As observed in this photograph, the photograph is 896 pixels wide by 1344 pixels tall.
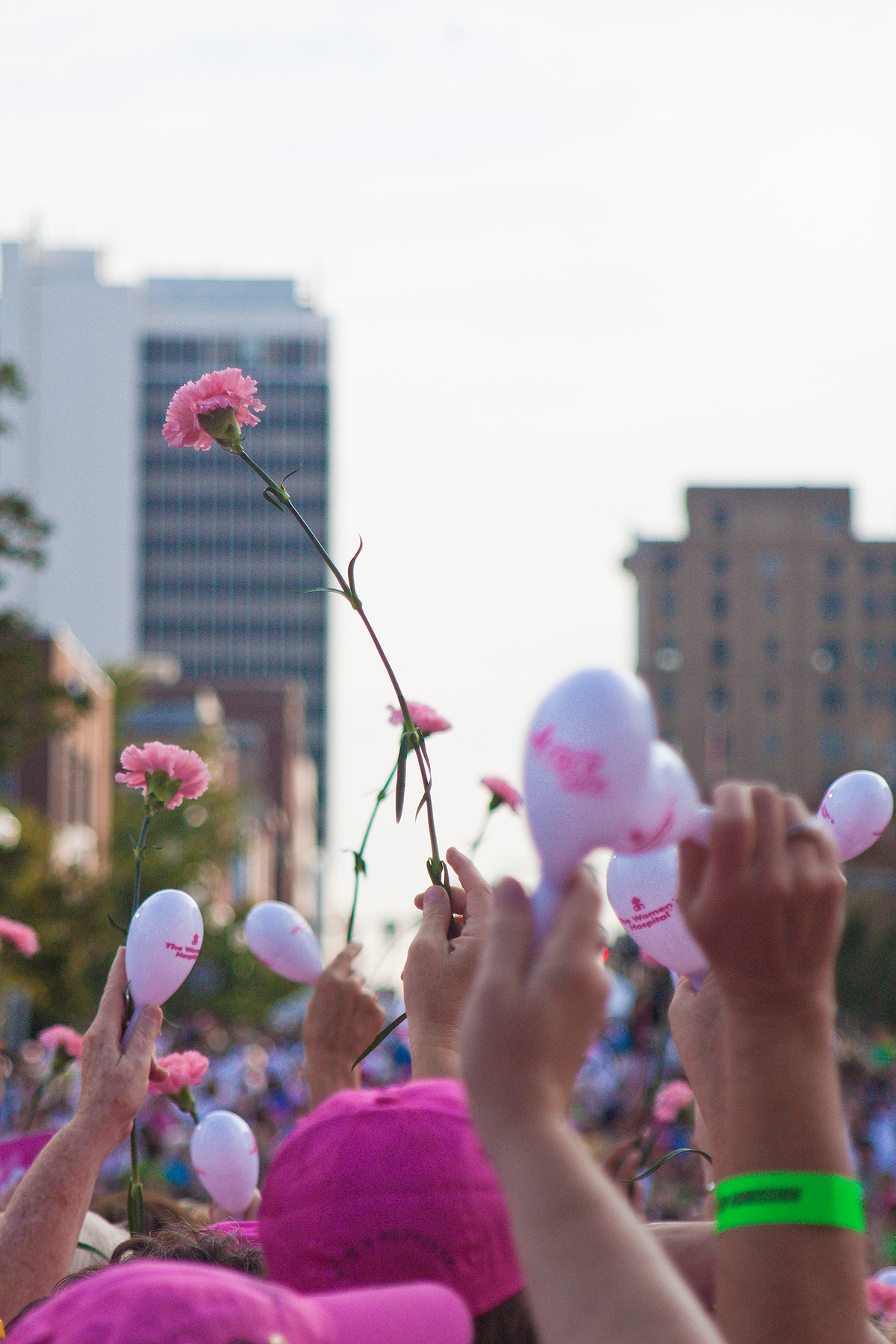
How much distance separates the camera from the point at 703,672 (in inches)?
3553

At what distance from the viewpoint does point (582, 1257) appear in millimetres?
1172

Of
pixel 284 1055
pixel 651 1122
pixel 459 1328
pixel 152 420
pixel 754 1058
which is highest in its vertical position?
pixel 152 420

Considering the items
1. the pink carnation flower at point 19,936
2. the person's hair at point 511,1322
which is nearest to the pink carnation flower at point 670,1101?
the pink carnation flower at point 19,936

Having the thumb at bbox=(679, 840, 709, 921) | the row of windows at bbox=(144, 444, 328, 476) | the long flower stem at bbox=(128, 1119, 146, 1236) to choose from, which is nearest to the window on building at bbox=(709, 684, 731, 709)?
the row of windows at bbox=(144, 444, 328, 476)

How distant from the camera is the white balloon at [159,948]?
2479 millimetres

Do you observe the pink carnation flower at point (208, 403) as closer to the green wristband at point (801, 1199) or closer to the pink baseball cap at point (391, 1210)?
the pink baseball cap at point (391, 1210)

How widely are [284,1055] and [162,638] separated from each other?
90.6 metres

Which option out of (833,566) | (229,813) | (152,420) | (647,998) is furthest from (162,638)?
(647,998)

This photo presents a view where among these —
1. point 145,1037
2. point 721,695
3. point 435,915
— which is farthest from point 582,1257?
point 721,695

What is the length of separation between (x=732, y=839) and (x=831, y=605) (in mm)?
91629

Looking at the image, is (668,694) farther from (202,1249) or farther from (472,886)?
(202,1249)

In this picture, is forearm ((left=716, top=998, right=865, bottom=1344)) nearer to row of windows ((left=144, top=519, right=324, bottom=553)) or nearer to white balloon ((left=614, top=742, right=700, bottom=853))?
white balloon ((left=614, top=742, right=700, bottom=853))

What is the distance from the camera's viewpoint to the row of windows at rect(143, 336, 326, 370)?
107938 mm

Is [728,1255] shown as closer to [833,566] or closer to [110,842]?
[110,842]
